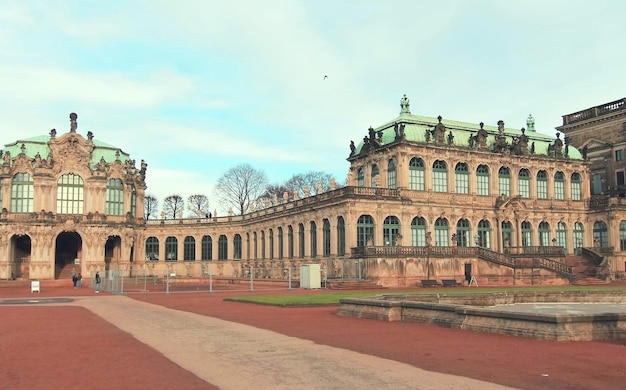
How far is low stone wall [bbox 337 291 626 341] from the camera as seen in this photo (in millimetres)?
16938

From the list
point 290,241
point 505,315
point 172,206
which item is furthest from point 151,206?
point 505,315

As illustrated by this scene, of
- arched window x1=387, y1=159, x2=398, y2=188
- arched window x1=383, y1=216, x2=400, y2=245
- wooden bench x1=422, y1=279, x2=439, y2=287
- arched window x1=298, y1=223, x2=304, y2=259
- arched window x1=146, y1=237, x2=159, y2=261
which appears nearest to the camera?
wooden bench x1=422, y1=279, x2=439, y2=287

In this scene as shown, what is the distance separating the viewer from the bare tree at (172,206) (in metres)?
132

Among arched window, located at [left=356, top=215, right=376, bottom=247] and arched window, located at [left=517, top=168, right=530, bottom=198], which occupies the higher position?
arched window, located at [left=517, top=168, right=530, bottom=198]

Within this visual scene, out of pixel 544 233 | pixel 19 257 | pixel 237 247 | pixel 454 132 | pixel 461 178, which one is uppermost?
pixel 454 132

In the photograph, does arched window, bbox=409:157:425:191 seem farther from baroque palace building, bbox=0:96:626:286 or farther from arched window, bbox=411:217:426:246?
arched window, bbox=411:217:426:246

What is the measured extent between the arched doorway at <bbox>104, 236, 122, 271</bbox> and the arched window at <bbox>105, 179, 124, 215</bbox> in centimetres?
373

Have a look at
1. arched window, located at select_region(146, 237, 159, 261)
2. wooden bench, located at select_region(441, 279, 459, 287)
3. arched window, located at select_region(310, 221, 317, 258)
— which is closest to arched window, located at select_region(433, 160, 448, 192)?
arched window, located at select_region(310, 221, 317, 258)

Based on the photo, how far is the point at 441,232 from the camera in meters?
65.4

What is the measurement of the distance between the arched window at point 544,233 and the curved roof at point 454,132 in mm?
8641

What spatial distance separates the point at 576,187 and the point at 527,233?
10.7 meters

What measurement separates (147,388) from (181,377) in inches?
38.2

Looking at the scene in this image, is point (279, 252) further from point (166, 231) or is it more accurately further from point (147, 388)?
point (147, 388)

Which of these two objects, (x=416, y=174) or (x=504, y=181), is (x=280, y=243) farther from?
(x=504, y=181)
